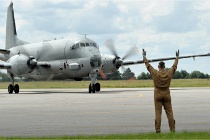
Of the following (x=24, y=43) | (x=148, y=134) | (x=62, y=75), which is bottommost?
(x=148, y=134)

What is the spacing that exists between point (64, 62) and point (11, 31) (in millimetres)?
13491

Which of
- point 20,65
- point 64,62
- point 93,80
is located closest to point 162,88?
point 93,80

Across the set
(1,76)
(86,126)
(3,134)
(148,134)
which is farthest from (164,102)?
(1,76)

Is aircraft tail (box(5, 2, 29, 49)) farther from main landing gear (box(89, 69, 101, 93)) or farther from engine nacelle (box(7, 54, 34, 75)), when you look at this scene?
main landing gear (box(89, 69, 101, 93))

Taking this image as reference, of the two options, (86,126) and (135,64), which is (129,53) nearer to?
(135,64)

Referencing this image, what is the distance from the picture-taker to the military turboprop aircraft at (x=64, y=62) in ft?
141

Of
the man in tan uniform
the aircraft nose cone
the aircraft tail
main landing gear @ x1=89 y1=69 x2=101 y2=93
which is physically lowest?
the man in tan uniform

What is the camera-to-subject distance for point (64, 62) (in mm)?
44906

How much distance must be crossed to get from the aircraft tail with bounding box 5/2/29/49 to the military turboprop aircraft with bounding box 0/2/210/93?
5445 millimetres

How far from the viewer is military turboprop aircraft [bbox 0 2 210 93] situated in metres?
43.1

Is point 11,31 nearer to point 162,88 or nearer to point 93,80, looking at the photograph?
point 93,80

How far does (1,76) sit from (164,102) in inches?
1863

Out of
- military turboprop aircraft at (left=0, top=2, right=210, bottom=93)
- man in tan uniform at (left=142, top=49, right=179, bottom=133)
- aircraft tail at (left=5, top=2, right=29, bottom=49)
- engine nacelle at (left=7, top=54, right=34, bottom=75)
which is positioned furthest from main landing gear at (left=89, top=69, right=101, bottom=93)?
man in tan uniform at (left=142, top=49, right=179, bottom=133)

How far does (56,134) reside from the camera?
13.2m
